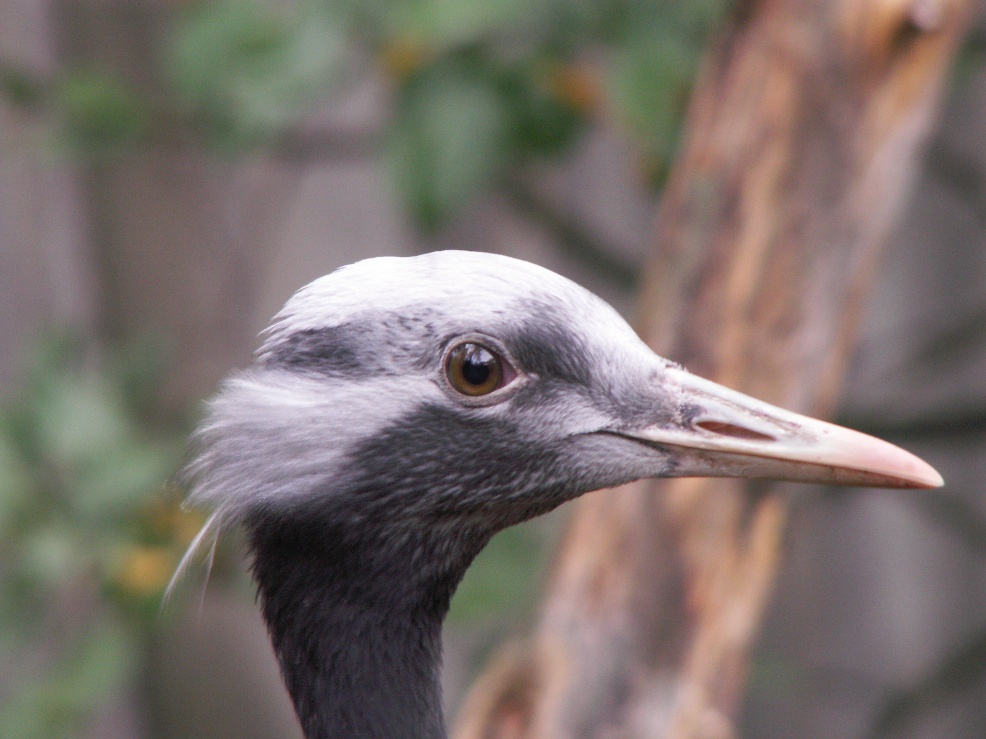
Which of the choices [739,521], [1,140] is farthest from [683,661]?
[1,140]

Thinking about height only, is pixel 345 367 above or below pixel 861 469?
above

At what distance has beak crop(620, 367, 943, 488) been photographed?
1370mm

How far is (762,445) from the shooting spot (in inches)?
55.5

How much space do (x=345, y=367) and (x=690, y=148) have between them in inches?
41.1

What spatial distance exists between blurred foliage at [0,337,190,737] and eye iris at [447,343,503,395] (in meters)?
1.31

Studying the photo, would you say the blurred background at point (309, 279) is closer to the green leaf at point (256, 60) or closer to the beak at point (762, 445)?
the green leaf at point (256, 60)

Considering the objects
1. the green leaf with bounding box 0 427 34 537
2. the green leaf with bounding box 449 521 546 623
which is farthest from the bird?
the green leaf with bounding box 0 427 34 537

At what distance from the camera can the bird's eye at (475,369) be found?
1400mm

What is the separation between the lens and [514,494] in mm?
1459

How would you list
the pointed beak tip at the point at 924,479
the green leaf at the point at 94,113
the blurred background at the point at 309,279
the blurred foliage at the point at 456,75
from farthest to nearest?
1. the blurred background at the point at 309,279
2. the green leaf at the point at 94,113
3. the blurred foliage at the point at 456,75
4. the pointed beak tip at the point at 924,479

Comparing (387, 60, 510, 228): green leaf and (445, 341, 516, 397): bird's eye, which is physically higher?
(387, 60, 510, 228): green leaf

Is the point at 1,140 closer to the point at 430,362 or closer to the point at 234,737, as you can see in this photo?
the point at 234,737

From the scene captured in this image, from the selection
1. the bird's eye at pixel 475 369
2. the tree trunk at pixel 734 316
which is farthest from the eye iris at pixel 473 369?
the tree trunk at pixel 734 316

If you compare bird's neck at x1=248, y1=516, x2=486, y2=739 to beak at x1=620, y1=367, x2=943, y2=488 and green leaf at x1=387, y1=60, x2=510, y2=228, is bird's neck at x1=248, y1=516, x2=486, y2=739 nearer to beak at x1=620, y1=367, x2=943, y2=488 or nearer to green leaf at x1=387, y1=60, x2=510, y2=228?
beak at x1=620, y1=367, x2=943, y2=488
